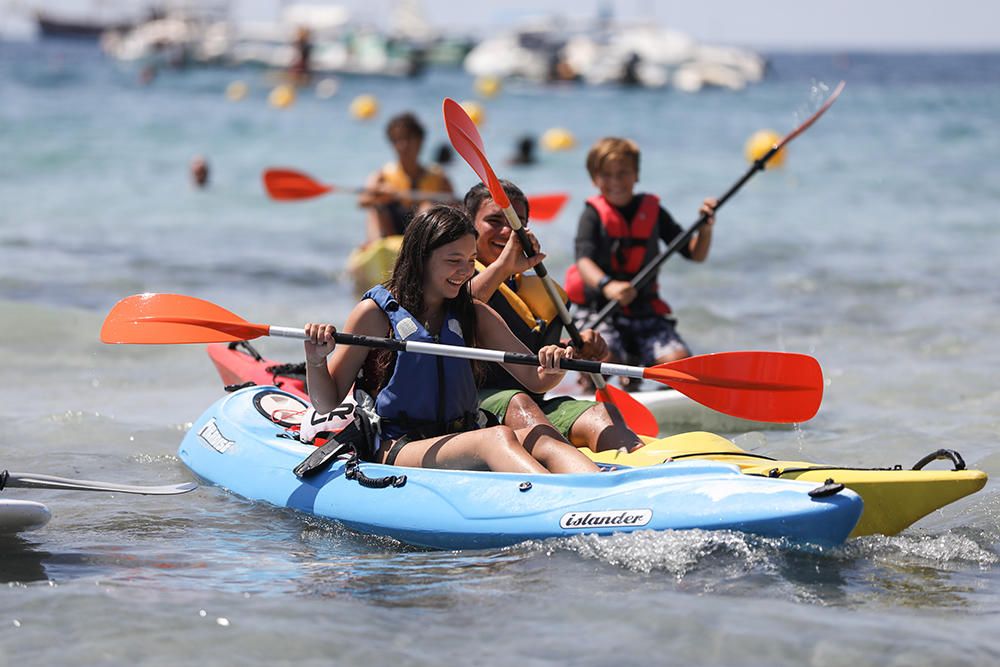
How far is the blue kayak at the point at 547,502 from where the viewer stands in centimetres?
390

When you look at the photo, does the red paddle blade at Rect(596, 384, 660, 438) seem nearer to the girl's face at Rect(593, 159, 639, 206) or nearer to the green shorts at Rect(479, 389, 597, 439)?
the green shorts at Rect(479, 389, 597, 439)

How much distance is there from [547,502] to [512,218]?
3.49 ft

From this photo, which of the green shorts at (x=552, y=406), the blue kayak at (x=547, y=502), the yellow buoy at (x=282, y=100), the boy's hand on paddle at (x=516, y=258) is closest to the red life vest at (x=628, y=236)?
the green shorts at (x=552, y=406)

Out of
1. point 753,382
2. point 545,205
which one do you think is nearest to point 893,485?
point 753,382

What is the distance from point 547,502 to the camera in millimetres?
4137

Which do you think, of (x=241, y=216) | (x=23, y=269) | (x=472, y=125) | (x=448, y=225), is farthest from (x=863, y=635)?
(x=241, y=216)

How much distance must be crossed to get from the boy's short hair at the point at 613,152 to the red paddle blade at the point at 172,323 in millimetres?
2019

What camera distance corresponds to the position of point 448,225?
4254 millimetres

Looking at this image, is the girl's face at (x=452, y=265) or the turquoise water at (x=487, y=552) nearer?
the turquoise water at (x=487, y=552)

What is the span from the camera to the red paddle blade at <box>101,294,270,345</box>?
15.6ft

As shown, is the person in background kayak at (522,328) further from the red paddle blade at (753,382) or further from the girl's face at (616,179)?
the girl's face at (616,179)

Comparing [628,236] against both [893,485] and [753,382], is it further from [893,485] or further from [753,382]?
[893,485]

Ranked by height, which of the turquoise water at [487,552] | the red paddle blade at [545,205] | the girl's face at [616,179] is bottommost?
the turquoise water at [487,552]

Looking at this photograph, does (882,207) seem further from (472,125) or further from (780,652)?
(780,652)
